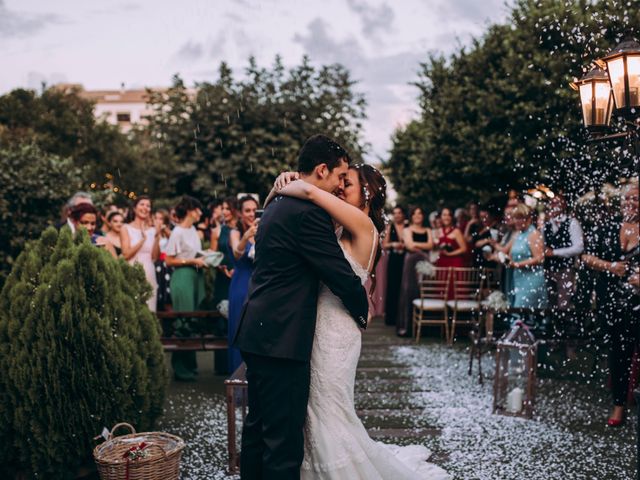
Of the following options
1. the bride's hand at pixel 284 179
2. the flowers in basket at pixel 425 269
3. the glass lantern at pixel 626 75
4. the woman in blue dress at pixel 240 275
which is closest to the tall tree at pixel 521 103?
the flowers in basket at pixel 425 269

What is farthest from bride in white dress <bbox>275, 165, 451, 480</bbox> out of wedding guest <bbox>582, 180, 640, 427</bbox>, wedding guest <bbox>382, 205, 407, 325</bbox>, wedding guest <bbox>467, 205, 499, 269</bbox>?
wedding guest <bbox>382, 205, 407, 325</bbox>

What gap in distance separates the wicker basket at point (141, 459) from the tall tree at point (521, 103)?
8839mm

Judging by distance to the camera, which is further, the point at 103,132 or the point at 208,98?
the point at 103,132

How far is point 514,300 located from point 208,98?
9377 millimetres

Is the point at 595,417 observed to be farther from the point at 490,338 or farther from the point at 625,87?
the point at 625,87

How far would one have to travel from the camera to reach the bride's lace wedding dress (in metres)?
3.58

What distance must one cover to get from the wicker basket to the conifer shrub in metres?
0.50

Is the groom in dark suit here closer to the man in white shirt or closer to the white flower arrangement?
the white flower arrangement

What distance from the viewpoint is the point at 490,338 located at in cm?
734

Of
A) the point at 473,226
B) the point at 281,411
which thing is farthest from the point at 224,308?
the point at 473,226

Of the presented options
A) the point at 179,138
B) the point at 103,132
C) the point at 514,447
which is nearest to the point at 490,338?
the point at 514,447

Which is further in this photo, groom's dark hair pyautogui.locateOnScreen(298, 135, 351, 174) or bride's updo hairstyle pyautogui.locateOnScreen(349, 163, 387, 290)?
bride's updo hairstyle pyautogui.locateOnScreen(349, 163, 387, 290)

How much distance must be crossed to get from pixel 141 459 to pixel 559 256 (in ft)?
19.8

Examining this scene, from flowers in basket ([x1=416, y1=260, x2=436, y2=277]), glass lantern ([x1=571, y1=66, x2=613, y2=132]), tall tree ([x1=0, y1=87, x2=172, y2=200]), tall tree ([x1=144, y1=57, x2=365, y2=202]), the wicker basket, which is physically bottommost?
the wicker basket
